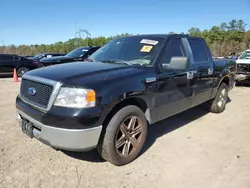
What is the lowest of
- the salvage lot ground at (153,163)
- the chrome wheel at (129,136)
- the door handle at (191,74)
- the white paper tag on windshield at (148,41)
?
the salvage lot ground at (153,163)

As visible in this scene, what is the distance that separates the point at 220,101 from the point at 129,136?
3610mm

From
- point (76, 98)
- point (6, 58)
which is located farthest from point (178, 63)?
point (6, 58)

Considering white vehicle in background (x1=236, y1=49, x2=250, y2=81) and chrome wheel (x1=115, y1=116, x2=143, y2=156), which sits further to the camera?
white vehicle in background (x1=236, y1=49, x2=250, y2=81)

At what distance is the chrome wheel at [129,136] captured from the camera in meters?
3.21

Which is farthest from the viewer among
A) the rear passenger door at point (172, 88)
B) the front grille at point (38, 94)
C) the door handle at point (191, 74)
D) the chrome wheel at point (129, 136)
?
the door handle at point (191, 74)

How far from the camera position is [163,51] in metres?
3.83

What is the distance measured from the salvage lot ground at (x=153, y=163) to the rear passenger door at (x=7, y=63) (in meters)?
10.2

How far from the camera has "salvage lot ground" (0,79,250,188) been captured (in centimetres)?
293

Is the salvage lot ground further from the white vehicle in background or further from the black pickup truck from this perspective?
the white vehicle in background

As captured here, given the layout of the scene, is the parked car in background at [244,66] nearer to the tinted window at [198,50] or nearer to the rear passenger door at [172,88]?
the tinted window at [198,50]

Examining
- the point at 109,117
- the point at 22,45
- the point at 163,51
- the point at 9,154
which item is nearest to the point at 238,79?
the point at 163,51

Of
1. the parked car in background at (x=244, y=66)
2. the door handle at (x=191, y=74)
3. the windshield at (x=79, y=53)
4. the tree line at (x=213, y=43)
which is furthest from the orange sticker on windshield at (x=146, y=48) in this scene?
the tree line at (x=213, y=43)

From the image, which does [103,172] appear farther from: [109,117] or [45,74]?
[45,74]

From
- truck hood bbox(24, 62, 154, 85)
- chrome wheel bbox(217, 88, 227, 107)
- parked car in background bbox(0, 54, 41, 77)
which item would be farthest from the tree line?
truck hood bbox(24, 62, 154, 85)
